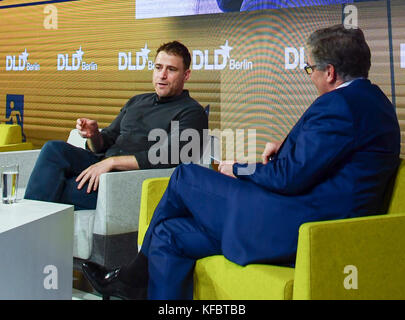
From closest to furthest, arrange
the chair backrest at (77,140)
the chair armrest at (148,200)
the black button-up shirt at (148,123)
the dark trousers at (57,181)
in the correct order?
1. the chair armrest at (148,200)
2. the dark trousers at (57,181)
3. the black button-up shirt at (148,123)
4. the chair backrest at (77,140)

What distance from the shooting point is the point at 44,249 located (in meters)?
2.12

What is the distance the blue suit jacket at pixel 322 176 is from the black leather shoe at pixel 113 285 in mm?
473

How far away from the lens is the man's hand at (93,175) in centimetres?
289

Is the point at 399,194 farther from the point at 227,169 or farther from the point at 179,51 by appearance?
the point at 179,51

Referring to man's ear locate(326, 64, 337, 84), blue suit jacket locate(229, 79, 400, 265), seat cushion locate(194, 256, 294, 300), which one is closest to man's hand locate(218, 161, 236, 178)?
blue suit jacket locate(229, 79, 400, 265)

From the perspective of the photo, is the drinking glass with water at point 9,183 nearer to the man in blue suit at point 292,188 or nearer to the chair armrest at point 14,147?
the man in blue suit at point 292,188

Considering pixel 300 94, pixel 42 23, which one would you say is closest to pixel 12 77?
pixel 42 23

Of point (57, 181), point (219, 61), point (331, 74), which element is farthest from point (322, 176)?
point (219, 61)

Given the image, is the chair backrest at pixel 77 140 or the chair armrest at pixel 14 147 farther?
the chair armrest at pixel 14 147

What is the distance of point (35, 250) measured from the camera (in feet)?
6.72

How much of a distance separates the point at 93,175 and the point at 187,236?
39.4 inches

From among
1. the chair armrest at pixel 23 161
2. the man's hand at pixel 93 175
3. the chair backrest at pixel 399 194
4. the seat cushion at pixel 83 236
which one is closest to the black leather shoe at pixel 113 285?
the seat cushion at pixel 83 236

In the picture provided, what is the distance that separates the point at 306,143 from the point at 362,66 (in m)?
0.44

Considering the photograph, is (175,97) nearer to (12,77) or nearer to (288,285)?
(288,285)
